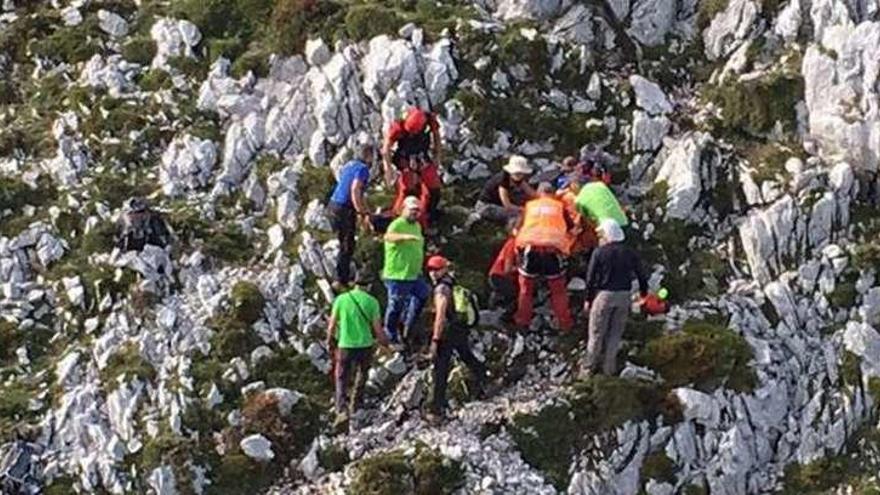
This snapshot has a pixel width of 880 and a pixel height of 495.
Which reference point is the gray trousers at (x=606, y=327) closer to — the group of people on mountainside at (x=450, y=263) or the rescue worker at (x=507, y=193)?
the group of people on mountainside at (x=450, y=263)

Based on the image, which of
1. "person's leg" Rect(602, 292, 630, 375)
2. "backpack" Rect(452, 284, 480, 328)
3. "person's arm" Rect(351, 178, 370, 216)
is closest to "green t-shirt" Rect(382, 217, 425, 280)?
"backpack" Rect(452, 284, 480, 328)

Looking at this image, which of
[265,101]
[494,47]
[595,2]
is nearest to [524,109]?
[494,47]

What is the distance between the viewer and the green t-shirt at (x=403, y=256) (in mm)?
23484

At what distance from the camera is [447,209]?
26.4 m

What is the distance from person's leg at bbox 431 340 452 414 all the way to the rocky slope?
1.77 feet

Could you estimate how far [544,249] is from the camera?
77.5 ft

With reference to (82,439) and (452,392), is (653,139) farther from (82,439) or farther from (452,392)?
(82,439)

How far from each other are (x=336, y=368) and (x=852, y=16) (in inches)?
517

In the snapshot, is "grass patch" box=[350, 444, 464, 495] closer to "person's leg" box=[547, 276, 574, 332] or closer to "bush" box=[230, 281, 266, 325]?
"person's leg" box=[547, 276, 574, 332]

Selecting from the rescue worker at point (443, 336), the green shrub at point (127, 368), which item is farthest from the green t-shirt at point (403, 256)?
the green shrub at point (127, 368)

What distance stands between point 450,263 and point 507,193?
5.74ft

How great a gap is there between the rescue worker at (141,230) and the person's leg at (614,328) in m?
8.89

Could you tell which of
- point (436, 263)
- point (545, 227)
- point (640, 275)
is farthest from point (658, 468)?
point (436, 263)

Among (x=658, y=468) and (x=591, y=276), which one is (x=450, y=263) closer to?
(x=591, y=276)
